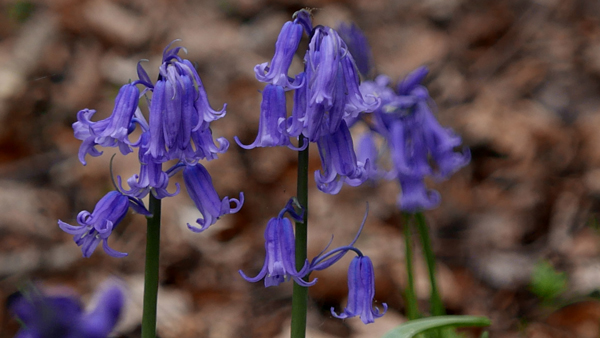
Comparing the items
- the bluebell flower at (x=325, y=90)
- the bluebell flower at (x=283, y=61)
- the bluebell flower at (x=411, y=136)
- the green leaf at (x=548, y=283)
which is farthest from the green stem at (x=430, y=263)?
the bluebell flower at (x=283, y=61)

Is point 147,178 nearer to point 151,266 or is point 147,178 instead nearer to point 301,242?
point 151,266

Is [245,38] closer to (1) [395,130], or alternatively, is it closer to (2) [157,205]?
(1) [395,130]

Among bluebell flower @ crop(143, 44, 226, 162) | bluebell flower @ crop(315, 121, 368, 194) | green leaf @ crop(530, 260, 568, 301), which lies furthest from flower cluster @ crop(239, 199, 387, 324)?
green leaf @ crop(530, 260, 568, 301)

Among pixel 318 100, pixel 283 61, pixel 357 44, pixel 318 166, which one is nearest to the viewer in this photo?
pixel 318 100

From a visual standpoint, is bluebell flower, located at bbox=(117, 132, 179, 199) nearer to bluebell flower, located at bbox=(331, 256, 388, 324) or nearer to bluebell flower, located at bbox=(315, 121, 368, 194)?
bluebell flower, located at bbox=(315, 121, 368, 194)

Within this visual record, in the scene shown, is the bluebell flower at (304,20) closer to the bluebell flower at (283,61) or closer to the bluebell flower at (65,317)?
the bluebell flower at (283,61)

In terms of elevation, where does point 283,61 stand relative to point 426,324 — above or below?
above

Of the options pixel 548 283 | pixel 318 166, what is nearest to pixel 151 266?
pixel 548 283
